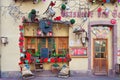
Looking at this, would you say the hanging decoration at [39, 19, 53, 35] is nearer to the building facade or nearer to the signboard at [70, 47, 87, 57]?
the building facade

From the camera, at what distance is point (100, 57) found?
49.6 feet

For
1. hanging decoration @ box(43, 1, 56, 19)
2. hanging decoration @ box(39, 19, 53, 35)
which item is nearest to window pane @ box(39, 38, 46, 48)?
hanging decoration @ box(39, 19, 53, 35)

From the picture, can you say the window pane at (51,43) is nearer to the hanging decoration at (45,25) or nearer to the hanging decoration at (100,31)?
the hanging decoration at (45,25)

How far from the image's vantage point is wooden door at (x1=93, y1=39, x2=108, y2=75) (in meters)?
15.0

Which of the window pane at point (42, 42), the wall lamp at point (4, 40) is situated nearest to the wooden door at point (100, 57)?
the window pane at point (42, 42)

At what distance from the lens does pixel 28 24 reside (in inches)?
579

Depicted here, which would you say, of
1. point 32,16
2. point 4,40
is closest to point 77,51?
point 32,16

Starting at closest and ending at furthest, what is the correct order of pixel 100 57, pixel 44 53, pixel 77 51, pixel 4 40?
1. pixel 4 40
2. pixel 77 51
3. pixel 44 53
4. pixel 100 57

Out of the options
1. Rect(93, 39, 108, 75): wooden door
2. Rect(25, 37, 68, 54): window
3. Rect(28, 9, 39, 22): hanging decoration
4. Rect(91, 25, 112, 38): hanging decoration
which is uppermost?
Rect(28, 9, 39, 22): hanging decoration

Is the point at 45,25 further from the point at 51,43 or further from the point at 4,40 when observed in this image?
the point at 4,40

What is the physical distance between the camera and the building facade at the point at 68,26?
48.0 feet

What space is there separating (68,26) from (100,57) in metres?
2.46

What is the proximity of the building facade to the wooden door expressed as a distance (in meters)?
0.19

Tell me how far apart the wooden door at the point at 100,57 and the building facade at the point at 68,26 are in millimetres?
194
